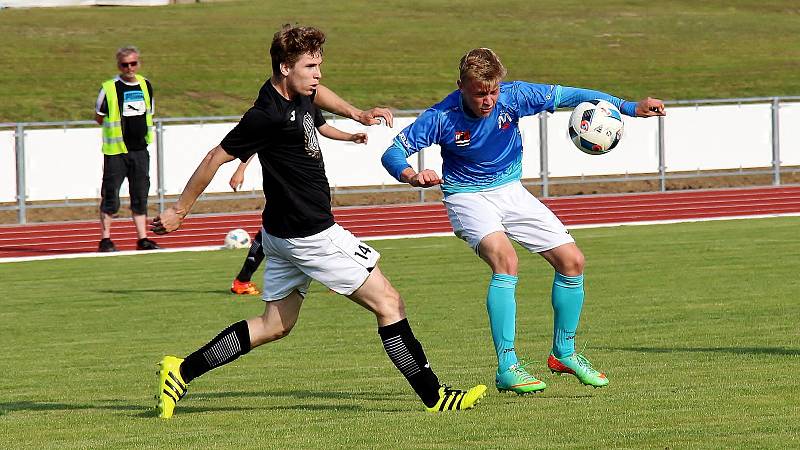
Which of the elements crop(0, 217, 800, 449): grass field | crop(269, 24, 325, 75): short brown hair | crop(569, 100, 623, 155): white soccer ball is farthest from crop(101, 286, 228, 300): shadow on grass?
crop(269, 24, 325, 75): short brown hair

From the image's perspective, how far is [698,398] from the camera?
7.46 meters

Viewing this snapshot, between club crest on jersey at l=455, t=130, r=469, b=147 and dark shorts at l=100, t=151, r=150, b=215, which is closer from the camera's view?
club crest on jersey at l=455, t=130, r=469, b=147

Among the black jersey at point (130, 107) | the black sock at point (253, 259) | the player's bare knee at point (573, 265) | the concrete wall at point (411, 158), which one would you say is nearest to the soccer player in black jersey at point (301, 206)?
the player's bare knee at point (573, 265)

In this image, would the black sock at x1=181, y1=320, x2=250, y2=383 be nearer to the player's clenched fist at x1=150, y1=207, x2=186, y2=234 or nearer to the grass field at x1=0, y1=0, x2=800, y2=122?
the player's clenched fist at x1=150, y1=207, x2=186, y2=234

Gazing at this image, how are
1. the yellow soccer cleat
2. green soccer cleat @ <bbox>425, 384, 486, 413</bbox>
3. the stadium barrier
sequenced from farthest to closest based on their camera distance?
the stadium barrier → the yellow soccer cleat → green soccer cleat @ <bbox>425, 384, 486, 413</bbox>

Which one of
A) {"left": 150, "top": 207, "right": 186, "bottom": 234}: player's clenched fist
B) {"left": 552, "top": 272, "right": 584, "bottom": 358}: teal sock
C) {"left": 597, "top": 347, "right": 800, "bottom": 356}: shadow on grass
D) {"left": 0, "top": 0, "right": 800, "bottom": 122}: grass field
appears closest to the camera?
{"left": 150, "top": 207, "right": 186, "bottom": 234}: player's clenched fist

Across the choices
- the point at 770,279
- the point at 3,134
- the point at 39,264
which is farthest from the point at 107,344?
the point at 3,134

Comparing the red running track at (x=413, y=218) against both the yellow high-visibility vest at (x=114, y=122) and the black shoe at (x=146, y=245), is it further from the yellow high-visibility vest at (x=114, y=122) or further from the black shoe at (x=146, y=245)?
the yellow high-visibility vest at (x=114, y=122)

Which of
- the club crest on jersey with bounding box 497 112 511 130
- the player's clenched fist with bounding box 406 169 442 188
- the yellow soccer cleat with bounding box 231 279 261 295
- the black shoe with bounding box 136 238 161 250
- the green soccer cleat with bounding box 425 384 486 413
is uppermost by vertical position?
the club crest on jersey with bounding box 497 112 511 130

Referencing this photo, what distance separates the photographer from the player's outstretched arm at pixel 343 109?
7.91 m

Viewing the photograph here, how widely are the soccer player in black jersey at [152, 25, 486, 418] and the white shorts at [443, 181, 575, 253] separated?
0.89 metres

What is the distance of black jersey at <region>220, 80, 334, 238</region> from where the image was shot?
7.34 meters

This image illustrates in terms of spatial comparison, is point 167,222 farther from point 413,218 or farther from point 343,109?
point 413,218

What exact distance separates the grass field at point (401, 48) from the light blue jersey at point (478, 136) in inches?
1066
